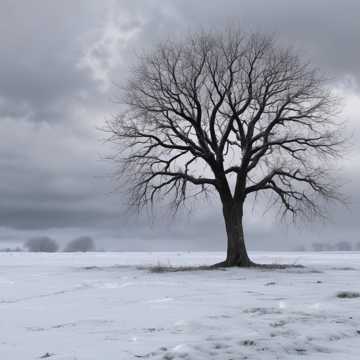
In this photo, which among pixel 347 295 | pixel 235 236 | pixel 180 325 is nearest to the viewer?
pixel 180 325

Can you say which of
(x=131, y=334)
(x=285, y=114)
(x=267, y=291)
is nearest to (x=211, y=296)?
(x=267, y=291)

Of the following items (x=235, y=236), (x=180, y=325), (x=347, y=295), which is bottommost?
(x=180, y=325)

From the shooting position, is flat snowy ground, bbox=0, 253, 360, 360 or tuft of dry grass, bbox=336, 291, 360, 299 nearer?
flat snowy ground, bbox=0, 253, 360, 360

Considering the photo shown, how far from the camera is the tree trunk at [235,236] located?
26.2 m

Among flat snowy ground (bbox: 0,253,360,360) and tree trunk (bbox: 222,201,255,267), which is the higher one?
tree trunk (bbox: 222,201,255,267)

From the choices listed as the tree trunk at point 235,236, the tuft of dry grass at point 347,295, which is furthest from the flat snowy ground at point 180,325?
the tree trunk at point 235,236

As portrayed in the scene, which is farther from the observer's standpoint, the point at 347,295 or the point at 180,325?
the point at 347,295

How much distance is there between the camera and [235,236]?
26.3 metres

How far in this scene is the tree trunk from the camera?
2625 centimetres

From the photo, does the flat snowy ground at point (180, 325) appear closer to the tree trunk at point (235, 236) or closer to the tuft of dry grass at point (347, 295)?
the tuft of dry grass at point (347, 295)

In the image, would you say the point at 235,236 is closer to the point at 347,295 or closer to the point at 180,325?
the point at 347,295

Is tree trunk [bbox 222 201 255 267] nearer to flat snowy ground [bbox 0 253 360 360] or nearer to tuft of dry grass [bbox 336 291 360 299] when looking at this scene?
flat snowy ground [bbox 0 253 360 360]

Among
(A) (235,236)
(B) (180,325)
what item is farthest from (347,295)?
(A) (235,236)

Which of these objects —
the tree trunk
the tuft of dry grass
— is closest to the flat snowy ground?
the tuft of dry grass
